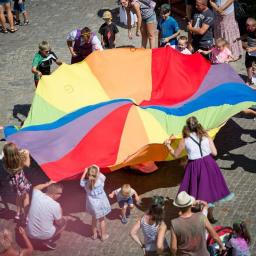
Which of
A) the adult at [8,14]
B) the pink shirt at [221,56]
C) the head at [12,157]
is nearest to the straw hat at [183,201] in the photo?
the head at [12,157]

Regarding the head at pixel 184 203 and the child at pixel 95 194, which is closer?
the head at pixel 184 203

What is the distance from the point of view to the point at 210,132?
8500mm

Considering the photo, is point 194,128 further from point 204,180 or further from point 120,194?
point 120,194

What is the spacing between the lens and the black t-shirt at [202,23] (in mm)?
10805

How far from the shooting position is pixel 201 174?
757cm

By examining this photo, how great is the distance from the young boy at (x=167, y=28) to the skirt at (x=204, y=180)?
4146mm

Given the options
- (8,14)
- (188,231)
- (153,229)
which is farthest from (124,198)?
(8,14)

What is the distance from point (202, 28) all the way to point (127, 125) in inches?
122

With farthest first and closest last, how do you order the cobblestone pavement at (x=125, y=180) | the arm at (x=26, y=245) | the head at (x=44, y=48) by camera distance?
1. the head at (x=44, y=48)
2. the cobblestone pavement at (x=125, y=180)
3. the arm at (x=26, y=245)

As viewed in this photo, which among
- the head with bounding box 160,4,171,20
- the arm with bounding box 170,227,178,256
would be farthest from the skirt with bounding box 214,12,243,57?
the arm with bounding box 170,227,178,256

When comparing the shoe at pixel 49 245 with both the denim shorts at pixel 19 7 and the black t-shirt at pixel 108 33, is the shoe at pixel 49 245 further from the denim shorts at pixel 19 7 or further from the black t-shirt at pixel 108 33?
the denim shorts at pixel 19 7

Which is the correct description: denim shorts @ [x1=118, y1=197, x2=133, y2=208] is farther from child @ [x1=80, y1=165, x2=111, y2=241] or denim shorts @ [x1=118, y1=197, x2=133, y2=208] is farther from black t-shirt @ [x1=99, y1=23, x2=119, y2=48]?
black t-shirt @ [x1=99, y1=23, x2=119, y2=48]

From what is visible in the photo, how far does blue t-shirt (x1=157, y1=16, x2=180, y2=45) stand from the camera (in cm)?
1112

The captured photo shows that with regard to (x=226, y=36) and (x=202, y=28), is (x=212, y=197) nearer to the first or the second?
(x=202, y=28)
